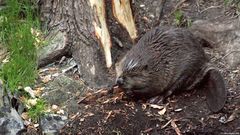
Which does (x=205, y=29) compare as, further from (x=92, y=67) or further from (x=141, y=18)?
(x=92, y=67)

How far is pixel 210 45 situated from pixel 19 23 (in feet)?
5.85

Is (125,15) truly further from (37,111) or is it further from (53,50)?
(37,111)

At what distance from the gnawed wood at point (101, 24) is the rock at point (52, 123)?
0.71 metres

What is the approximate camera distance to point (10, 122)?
4.52 metres

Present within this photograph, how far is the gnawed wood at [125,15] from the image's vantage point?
5.22 metres

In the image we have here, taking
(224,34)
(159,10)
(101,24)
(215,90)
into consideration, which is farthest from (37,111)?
(224,34)

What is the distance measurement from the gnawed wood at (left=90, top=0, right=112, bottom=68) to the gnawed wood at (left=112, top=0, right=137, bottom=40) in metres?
0.13

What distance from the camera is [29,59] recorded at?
520 centimetres

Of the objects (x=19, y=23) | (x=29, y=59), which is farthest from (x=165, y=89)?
(x=19, y=23)

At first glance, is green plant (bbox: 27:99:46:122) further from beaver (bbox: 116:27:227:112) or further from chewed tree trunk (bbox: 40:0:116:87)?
beaver (bbox: 116:27:227:112)

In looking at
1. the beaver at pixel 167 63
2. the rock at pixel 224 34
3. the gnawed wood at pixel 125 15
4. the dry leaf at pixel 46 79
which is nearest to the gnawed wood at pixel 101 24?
the gnawed wood at pixel 125 15

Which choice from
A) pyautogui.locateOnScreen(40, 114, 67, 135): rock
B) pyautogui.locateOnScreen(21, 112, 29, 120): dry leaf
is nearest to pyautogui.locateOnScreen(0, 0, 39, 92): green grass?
pyautogui.locateOnScreen(21, 112, 29, 120): dry leaf

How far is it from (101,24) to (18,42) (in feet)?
2.50

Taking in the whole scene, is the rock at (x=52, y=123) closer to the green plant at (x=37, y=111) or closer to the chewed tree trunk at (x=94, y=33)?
the green plant at (x=37, y=111)
